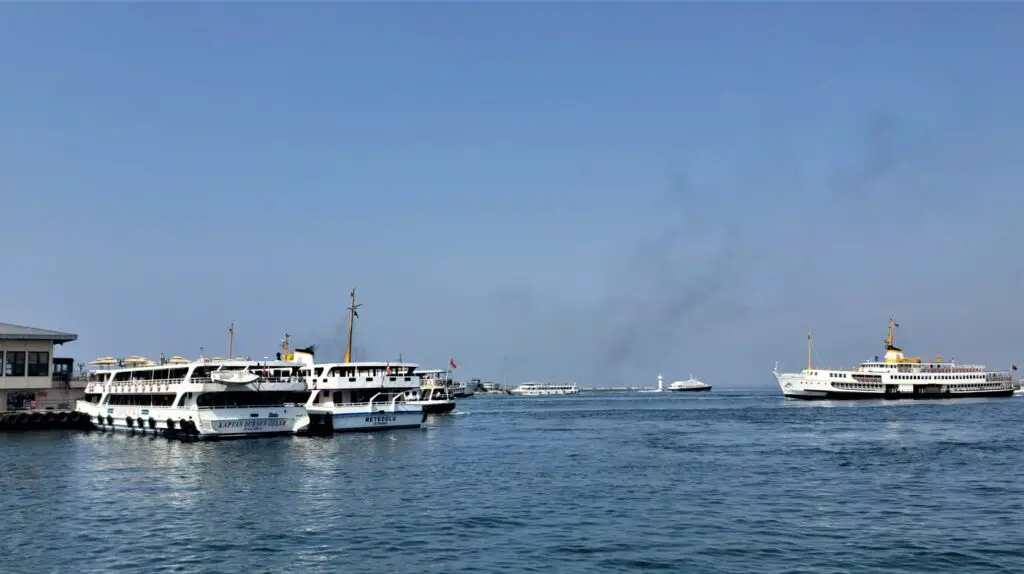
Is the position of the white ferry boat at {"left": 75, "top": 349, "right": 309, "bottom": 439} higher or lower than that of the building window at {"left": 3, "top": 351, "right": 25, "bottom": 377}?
lower

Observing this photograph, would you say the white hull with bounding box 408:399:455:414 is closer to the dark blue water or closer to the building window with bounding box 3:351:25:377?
the dark blue water

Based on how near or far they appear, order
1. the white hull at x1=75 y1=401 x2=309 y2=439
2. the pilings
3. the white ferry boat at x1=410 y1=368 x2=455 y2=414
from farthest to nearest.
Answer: the white ferry boat at x1=410 y1=368 x2=455 y2=414
the pilings
the white hull at x1=75 y1=401 x2=309 y2=439

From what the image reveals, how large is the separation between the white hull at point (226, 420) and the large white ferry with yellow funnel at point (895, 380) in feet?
377

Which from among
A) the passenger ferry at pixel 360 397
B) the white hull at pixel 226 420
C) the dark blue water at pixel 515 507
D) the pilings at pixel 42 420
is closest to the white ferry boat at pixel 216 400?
the white hull at pixel 226 420

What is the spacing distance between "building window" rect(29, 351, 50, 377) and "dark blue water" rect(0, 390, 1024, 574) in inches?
1124

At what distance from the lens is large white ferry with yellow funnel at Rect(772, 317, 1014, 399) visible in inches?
6127

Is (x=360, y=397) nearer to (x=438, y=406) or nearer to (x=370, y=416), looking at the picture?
(x=370, y=416)

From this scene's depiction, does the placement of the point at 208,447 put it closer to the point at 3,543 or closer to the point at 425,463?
the point at 425,463

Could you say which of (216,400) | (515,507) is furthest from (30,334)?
(515,507)

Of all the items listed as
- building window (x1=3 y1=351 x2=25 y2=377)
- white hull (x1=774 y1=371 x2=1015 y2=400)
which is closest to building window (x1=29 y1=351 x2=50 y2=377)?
building window (x1=3 y1=351 x2=25 y2=377)

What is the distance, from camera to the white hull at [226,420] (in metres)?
69.7

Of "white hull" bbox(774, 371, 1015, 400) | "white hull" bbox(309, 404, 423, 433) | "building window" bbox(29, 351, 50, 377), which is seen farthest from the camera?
"white hull" bbox(774, 371, 1015, 400)

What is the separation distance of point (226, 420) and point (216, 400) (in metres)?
4.03

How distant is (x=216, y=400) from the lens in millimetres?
73312
